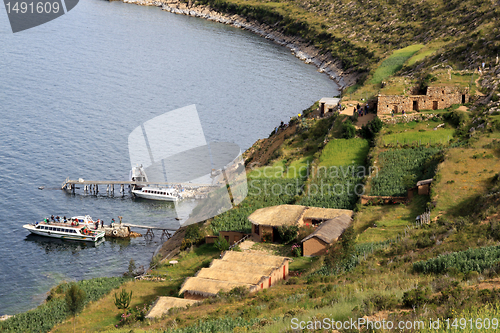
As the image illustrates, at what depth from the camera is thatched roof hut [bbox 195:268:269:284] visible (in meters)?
32.4

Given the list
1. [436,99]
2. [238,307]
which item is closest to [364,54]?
[436,99]

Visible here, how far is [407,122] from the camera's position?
55500 millimetres

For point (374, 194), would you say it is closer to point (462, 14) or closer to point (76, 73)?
point (462, 14)

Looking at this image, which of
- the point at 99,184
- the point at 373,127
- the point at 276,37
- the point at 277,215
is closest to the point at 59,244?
the point at 99,184

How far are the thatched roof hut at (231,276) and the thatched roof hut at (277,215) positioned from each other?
7.94 metres

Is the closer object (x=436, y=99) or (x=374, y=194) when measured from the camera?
(x=374, y=194)

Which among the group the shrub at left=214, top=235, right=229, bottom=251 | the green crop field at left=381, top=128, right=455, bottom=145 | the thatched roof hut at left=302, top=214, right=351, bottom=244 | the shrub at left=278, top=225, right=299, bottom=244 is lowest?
the shrub at left=214, top=235, right=229, bottom=251

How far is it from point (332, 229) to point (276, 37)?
355 feet

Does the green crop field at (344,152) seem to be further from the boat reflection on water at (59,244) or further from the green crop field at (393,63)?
the boat reflection on water at (59,244)

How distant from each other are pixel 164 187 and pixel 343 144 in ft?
76.0

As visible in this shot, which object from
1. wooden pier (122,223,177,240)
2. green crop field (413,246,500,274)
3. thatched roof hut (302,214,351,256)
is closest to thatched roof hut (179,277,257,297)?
thatched roof hut (302,214,351,256)

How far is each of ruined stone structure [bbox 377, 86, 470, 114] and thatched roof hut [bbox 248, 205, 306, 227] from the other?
1922cm

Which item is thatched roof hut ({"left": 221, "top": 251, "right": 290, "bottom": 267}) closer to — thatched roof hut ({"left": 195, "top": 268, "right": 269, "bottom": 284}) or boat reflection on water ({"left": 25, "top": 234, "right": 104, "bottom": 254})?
thatched roof hut ({"left": 195, "top": 268, "right": 269, "bottom": 284})

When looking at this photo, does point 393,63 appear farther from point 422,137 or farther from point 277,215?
point 277,215
